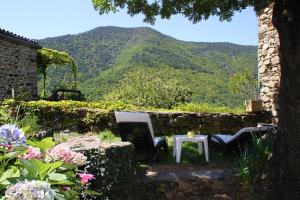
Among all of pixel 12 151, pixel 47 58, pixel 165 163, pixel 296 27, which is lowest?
pixel 165 163

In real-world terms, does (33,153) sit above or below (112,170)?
above

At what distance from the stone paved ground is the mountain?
2257cm

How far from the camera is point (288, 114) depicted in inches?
259

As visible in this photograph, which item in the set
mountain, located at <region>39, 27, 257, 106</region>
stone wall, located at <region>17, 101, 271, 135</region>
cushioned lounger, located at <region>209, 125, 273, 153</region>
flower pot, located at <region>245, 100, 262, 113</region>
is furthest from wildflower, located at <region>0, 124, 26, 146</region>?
mountain, located at <region>39, 27, 257, 106</region>

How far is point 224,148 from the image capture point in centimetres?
934

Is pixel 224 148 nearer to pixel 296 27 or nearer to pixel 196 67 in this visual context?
pixel 296 27

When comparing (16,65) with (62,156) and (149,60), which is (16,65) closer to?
A: (62,156)

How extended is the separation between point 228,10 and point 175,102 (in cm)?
1443

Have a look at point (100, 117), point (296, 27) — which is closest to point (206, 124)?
point (100, 117)

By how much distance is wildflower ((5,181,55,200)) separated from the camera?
93.2 inches

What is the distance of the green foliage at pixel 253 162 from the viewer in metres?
7.38

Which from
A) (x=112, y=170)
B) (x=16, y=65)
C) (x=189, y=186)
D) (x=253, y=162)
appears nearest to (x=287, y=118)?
(x=253, y=162)

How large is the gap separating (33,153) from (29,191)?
0.64 meters

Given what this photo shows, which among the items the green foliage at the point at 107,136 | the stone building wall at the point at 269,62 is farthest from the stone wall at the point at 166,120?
the stone building wall at the point at 269,62
